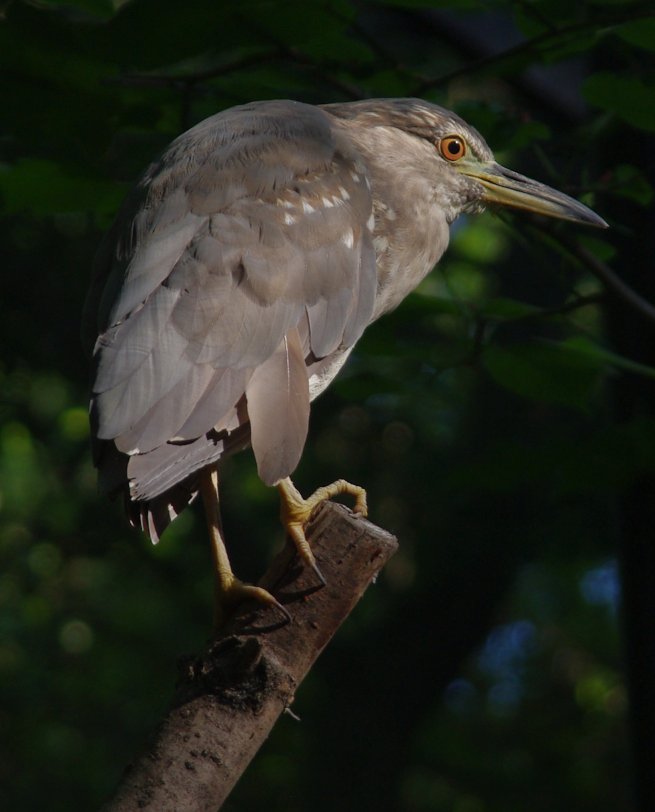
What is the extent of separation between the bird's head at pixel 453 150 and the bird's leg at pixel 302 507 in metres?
1.12

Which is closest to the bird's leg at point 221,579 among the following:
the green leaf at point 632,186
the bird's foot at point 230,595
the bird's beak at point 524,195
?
the bird's foot at point 230,595

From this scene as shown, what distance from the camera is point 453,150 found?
371cm

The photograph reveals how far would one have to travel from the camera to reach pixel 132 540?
9.66m

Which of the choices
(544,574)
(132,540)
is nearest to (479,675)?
(544,574)

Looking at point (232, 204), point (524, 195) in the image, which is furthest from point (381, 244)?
point (232, 204)

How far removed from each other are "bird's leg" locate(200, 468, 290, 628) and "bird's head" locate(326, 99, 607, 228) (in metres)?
1.22

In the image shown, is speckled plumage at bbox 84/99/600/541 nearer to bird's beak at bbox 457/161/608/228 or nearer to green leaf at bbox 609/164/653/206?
bird's beak at bbox 457/161/608/228

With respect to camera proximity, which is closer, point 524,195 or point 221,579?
point 221,579

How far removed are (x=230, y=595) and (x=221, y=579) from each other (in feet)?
0.29

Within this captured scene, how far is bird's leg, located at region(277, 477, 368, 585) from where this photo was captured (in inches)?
104

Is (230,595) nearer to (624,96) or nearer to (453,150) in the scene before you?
(624,96)

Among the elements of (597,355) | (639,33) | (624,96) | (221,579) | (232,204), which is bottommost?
(221,579)

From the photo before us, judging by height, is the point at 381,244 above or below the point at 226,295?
below

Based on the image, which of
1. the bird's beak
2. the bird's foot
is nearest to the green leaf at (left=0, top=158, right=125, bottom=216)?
the bird's foot
